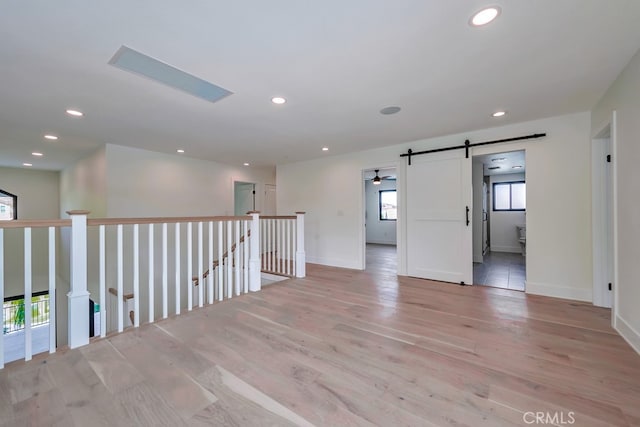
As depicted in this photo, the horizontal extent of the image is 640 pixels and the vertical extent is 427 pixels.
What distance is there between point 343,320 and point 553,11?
9.29 feet

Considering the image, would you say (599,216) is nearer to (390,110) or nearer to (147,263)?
(390,110)

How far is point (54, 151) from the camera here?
5074 millimetres

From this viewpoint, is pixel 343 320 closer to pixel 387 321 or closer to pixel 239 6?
pixel 387 321

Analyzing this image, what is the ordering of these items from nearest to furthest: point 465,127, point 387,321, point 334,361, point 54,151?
point 334,361, point 387,321, point 465,127, point 54,151

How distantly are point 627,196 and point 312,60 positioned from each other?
2.87m

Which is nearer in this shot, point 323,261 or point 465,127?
point 465,127

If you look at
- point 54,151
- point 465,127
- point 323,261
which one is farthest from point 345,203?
point 54,151

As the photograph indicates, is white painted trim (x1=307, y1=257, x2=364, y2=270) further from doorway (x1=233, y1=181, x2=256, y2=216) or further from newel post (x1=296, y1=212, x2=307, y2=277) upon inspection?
doorway (x1=233, y1=181, x2=256, y2=216)

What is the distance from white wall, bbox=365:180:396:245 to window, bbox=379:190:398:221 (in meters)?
0.13

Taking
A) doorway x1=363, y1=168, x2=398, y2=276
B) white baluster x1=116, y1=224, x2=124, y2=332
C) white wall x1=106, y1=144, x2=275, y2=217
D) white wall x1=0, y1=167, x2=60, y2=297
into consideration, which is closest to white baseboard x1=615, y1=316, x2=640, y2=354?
Result: white baluster x1=116, y1=224, x2=124, y2=332

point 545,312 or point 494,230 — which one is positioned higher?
point 494,230

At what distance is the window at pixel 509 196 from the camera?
23.9 ft

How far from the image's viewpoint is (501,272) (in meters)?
4.89

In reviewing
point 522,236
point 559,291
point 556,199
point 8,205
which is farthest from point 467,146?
point 8,205
